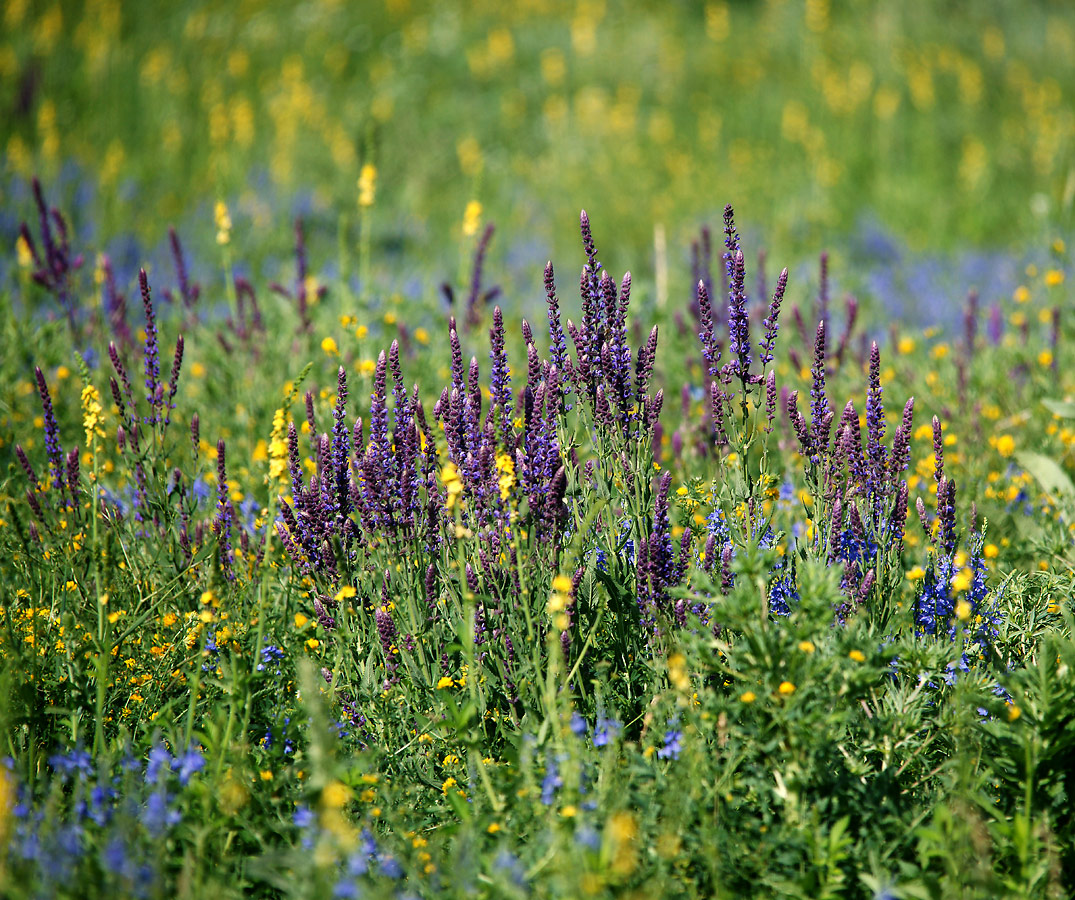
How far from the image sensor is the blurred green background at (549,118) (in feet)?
26.4

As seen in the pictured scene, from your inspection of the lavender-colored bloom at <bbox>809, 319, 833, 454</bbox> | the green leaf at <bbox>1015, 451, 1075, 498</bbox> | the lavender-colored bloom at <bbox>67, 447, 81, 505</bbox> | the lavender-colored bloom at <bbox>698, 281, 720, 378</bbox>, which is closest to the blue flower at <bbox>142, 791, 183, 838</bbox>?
the lavender-colored bloom at <bbox>67, 447, 81, 505</bbox>

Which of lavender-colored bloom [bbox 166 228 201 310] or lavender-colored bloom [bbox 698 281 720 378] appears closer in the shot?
lavender-colored bloom [bbox 698 281 720 378]

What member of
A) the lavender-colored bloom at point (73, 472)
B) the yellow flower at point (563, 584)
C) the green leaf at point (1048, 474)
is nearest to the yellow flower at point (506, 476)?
the yellow flower at point (563, 584)

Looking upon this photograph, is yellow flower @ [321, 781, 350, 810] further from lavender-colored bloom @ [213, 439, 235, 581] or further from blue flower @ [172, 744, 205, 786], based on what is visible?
Result: lavender-colored bloom @ [213, 439, 235, 581]

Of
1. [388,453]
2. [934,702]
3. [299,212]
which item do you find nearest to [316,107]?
[299,212]

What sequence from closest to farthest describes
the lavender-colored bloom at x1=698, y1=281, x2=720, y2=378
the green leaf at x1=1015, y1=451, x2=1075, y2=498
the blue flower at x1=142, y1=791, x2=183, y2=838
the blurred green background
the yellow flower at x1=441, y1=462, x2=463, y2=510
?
the blue flower at x1=142, y1=791, x2=183, y2=838, the yellow flower at x1=441, y1=462, x2=463, y2=510, the lavender-colored bloom at x1=698, y1=281, x2=720, y2=378, the green leaf at x1=1015, y1=451, x2=1075, y2=498, the blurred green background

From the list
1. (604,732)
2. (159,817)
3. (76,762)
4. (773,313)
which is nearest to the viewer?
(159,817)

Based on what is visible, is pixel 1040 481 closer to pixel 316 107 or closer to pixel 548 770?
pixel 548 770

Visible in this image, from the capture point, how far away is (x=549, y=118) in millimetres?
10875

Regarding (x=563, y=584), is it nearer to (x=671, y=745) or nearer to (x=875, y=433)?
(x=671, y=745)

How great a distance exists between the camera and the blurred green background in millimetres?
8047

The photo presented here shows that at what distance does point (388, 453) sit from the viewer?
2.41m

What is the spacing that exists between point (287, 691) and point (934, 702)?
5.68ft

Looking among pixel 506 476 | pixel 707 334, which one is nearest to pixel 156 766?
pixel 506 476
